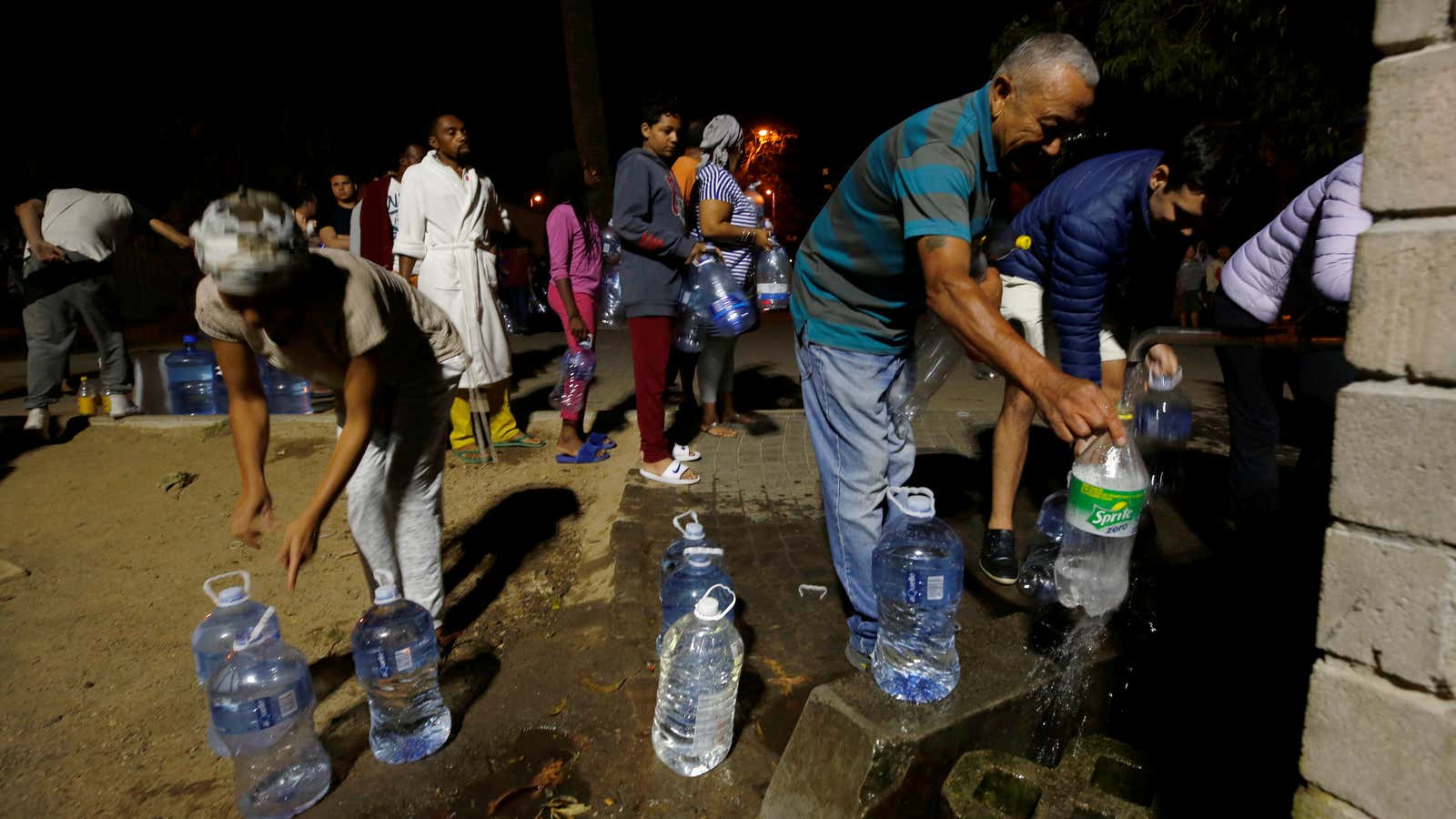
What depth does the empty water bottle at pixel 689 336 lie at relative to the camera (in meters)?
5.44

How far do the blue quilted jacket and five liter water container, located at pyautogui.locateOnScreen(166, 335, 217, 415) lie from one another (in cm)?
745

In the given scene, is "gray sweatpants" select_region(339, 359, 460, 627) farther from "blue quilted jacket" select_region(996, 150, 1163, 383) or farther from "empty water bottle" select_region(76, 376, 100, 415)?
"empty water bottle" select_region(76, 376, 100, 415)

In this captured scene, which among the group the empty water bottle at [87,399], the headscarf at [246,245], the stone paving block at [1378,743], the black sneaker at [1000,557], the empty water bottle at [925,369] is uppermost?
the headscarf at [246,245]

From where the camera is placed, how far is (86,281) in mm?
6391

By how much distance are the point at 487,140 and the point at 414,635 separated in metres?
26.6

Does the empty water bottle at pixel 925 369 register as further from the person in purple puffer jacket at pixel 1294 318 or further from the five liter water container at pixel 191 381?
the five liter water container at pixel 191 381

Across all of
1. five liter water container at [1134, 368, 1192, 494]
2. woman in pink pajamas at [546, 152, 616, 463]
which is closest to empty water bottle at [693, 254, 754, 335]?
woman in pink pajamas at [546, 152, 616, 463]

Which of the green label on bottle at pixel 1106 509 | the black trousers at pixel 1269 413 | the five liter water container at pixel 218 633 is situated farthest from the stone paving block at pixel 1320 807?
the five liter water container at pixel 218 633

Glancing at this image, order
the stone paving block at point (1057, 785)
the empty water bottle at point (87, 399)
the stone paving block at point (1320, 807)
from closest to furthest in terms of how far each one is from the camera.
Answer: the stone paving block at point (1320, 807) < the stone paving block at point (1057, 785) < the empty water bottle at point (87, 399)

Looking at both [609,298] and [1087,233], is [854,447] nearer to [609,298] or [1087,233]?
[1087,233]

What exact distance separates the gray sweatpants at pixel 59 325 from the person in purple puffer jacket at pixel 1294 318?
792cm

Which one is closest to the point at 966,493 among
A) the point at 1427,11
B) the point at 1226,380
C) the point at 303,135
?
the point at 1226,380

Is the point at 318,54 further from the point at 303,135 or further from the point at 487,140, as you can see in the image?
the point at 487,140

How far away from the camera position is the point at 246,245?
7.08ft
